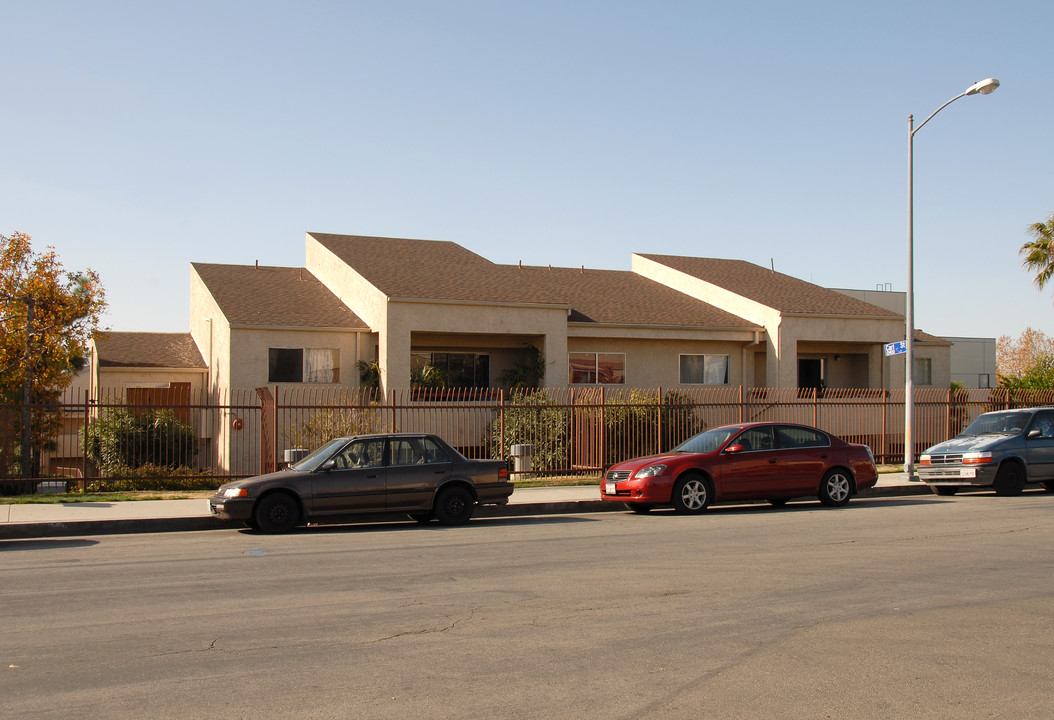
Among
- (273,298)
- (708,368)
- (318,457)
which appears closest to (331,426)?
(273,298)

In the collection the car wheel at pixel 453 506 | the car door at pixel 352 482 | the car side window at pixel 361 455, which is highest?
the car side window at pixel 361 455

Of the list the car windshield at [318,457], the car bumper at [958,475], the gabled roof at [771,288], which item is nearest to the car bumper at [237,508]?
the car windshield at [318,457]

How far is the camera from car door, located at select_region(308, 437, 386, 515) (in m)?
13.5

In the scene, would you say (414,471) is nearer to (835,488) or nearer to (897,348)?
(835,488)

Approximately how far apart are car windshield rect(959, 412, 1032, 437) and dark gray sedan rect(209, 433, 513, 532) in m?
9.99

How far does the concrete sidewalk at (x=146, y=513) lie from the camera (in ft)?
45.1

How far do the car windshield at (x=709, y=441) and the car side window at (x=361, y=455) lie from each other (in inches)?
201

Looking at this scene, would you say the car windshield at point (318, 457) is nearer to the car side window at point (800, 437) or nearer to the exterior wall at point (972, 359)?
the car side window at point (800, 437)

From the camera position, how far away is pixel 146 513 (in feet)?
49.1

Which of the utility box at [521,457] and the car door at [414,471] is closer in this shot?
the car door at [414,471]

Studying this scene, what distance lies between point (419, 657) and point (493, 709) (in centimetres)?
123

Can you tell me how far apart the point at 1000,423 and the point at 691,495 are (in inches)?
293

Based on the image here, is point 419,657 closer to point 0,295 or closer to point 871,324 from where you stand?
point 0,295

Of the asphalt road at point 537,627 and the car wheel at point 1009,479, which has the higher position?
the car wheel at point 1009,479
